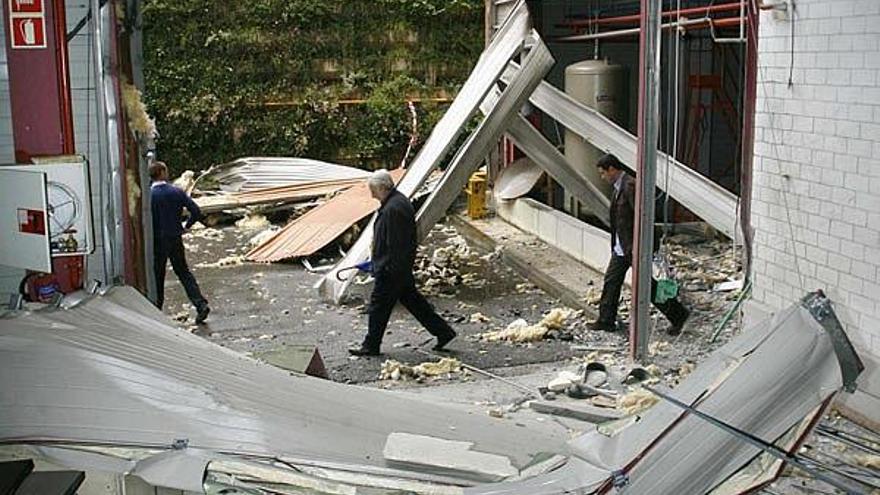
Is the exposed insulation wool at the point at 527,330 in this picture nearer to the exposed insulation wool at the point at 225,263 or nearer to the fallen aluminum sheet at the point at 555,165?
the fallen aluminum sheet at the point at 555,165

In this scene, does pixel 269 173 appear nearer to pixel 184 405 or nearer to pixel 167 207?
pixel 167 207

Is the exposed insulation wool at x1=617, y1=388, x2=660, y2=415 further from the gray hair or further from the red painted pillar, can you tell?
the red painted pillar

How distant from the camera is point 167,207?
850cm

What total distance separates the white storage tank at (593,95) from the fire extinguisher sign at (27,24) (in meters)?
8.10

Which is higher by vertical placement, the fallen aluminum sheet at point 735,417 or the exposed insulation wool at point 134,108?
the exposed insulation wool at point 134,108

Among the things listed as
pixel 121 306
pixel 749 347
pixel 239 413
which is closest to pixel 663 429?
pixel 749 347

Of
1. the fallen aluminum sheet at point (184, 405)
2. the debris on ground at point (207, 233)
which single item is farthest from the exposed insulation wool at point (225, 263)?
the fallen aluminum sheet at point (184, 405)

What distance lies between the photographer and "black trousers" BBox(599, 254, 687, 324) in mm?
8025

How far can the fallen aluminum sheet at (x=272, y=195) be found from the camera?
13.8m

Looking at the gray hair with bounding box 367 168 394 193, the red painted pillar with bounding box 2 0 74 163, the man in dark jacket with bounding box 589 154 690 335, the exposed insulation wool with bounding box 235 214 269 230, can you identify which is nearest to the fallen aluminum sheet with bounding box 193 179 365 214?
the exposed insulation wool with bounding box 235 214 269 230

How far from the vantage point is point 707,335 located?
794 cm

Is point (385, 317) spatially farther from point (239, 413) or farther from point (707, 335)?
point (239, 413)

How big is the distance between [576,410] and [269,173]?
383 inches

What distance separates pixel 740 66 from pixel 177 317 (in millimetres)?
8438
